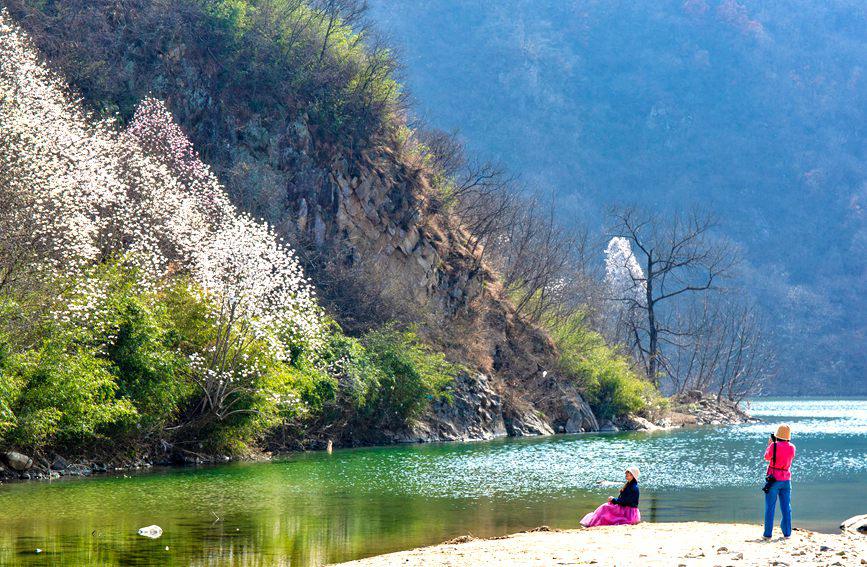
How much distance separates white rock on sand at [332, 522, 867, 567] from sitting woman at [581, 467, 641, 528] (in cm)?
125

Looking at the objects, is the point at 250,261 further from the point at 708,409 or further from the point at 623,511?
the point at 708,409

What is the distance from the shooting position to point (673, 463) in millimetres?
38500

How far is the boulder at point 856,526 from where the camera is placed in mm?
20672

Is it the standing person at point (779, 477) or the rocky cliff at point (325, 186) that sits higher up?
the rocky cliff at point (325, 186)

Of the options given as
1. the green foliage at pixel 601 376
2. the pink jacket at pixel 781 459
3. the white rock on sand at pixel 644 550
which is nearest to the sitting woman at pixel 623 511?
the white rock on sand at pixel 644 550

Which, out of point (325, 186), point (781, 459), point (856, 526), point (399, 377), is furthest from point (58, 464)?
point (325, 186)

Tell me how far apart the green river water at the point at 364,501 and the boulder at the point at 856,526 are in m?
0.80

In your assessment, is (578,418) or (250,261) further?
(578,418)

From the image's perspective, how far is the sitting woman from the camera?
21.1 m

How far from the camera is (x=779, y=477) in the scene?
1820cm

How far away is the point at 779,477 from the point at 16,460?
73.3 ft

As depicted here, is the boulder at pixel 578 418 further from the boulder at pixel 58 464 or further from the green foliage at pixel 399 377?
the boulder at pixel 58 464

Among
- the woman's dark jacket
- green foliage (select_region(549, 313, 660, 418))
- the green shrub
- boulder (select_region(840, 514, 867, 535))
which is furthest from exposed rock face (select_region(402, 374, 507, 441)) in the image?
boulder (select_region(840, 514, 867, 535))

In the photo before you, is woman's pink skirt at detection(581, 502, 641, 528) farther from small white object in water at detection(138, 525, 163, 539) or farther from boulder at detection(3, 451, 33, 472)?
boulder at detection(3, 451, 33, 472)
